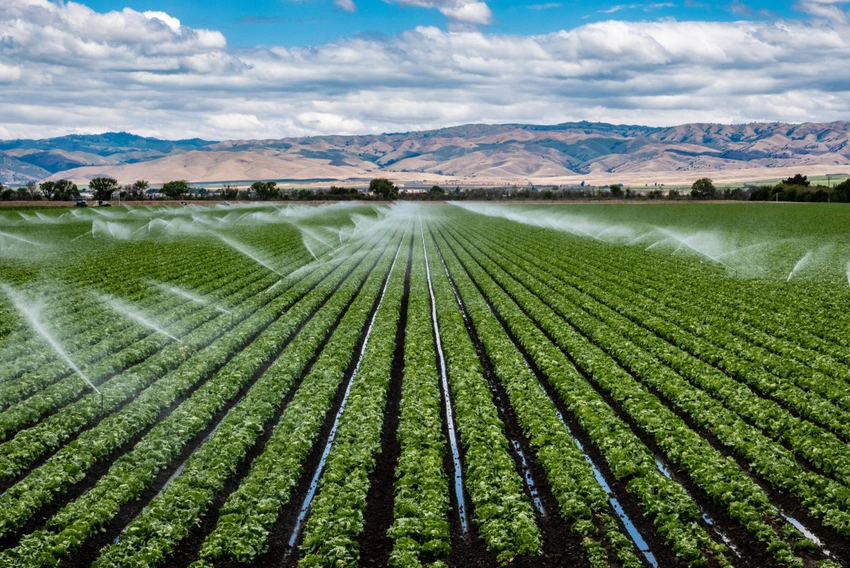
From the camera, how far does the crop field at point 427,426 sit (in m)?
10.1

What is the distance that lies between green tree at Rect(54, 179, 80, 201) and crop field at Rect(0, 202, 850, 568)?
120m

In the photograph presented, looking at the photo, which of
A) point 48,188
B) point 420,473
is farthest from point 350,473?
point 48,188

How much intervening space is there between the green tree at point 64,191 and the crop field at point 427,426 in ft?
394

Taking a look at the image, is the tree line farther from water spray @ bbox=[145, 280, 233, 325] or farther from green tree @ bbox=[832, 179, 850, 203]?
water spray @ bbox=[145, 280, 233, 325]

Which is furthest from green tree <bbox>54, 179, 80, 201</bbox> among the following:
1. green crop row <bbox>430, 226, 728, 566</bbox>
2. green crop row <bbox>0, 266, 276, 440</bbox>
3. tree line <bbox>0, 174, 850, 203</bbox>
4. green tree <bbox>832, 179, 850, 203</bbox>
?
green tree <bbox>832, 179, 850, 203</bbox>

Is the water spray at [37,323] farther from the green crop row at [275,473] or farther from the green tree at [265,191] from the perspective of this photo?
the green tree at [265,191]

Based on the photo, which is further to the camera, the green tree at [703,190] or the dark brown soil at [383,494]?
the green tree at [703,190]

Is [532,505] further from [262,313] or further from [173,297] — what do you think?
[173,297]

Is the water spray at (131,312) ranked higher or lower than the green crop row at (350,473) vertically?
higher

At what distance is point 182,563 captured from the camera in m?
9.78

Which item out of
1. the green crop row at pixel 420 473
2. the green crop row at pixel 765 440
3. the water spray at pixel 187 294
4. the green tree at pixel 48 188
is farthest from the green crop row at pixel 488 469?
the green tree at pixel 48 188

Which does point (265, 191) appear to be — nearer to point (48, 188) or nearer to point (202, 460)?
point (48, 188)

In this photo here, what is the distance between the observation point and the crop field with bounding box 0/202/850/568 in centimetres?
1012

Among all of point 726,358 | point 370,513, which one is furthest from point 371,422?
point 726,358
